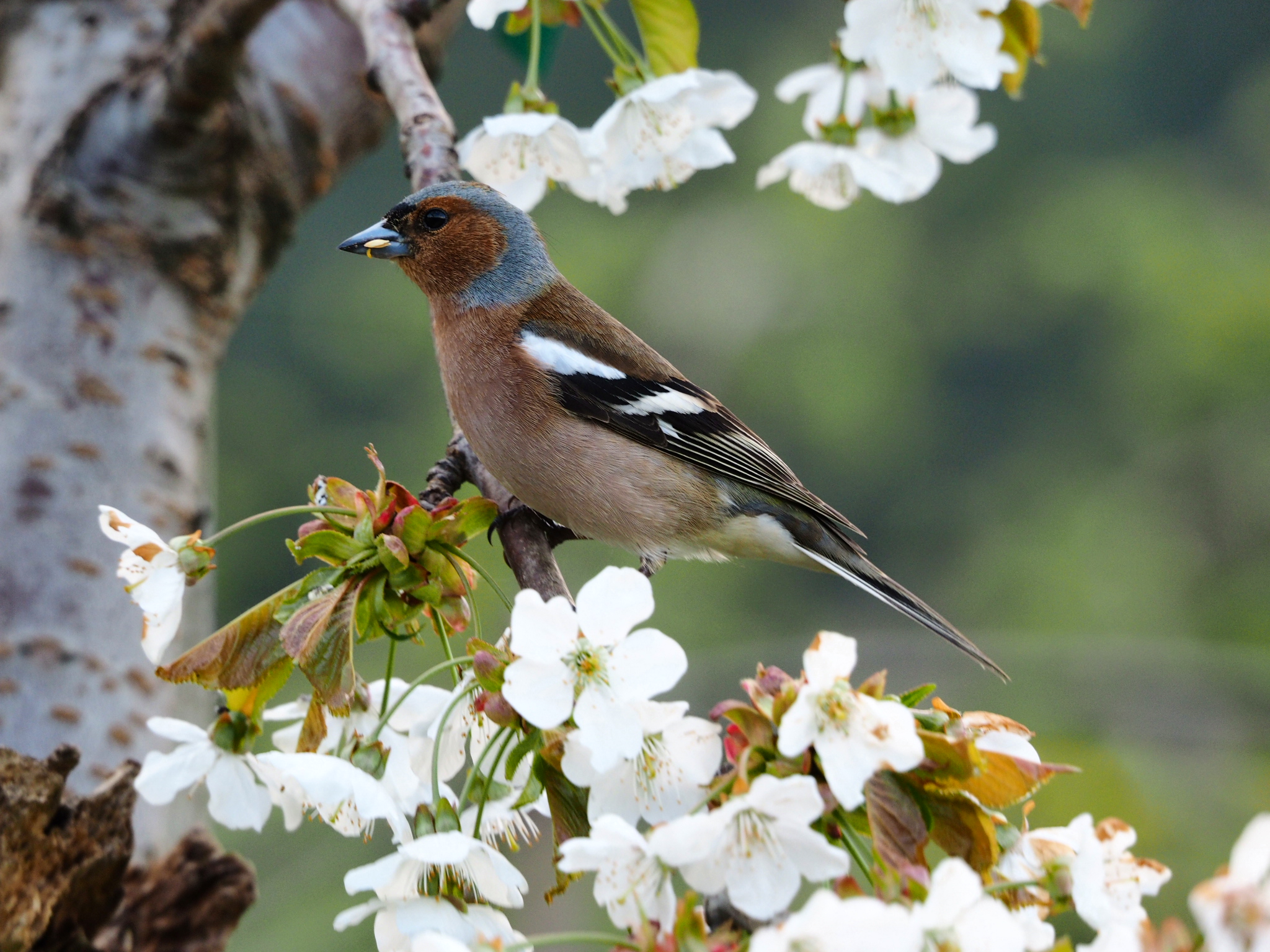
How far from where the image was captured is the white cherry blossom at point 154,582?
1.42 m

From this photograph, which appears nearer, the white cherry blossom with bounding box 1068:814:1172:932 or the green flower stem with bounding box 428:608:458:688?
the white cherry blossom with bounding box 1068:814:1172:932

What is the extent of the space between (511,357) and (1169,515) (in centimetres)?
1333

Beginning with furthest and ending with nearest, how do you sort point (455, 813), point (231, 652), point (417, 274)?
point (417, 274)
point (231, 652)
point (455, 813)

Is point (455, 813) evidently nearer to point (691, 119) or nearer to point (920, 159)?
point (691, 119)

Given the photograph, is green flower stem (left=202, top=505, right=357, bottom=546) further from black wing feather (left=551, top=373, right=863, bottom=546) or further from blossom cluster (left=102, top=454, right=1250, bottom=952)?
black wing feather (left=551, top=373, right=863, bottom=546)

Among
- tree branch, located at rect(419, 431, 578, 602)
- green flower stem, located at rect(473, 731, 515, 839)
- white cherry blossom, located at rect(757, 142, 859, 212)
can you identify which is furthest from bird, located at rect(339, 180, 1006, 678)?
green flower stem, located at rect(473, 731, 515, 839)

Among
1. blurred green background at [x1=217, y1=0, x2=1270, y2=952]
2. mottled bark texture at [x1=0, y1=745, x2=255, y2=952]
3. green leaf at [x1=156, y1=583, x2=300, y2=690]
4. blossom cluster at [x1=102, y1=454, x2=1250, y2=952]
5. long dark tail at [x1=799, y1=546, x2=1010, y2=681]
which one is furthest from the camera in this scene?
blurred green background at [x1=217, y1=0, x2=1270, y2=952]

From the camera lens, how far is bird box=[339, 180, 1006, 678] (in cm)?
237

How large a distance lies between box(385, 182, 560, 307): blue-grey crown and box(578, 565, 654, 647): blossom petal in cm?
154

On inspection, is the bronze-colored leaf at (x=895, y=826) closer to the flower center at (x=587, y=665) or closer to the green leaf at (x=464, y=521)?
the flower center at (x=587, y=665)

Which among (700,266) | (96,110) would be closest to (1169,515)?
(700,266)

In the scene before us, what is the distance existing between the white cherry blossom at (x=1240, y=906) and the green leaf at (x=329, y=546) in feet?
2.98

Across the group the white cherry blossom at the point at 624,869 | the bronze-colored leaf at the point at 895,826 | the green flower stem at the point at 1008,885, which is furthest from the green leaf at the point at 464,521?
the green flower stem at the point at 1008,885

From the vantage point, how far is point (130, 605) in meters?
1.97
